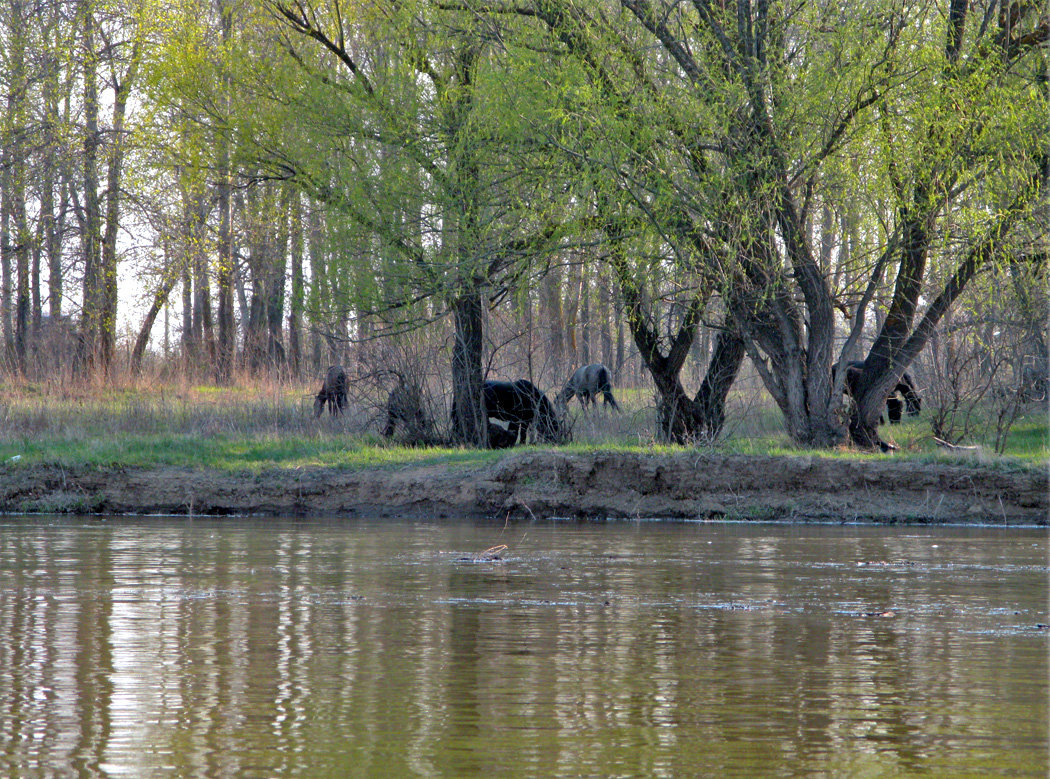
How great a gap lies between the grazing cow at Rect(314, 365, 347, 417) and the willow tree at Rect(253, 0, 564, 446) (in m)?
2.41

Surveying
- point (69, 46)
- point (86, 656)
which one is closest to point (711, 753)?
point (86, 656)

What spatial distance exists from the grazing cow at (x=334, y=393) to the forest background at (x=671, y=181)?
1.38 ft

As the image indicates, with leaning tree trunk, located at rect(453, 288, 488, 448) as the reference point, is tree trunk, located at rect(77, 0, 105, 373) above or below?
above

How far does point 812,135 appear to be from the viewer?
15.9 metres

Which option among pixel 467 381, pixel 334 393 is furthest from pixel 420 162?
pixel 334 393

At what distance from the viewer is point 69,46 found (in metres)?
30.1

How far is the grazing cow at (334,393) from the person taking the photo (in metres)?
21.8

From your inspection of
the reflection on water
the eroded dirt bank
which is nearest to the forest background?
the eroded dirt bank

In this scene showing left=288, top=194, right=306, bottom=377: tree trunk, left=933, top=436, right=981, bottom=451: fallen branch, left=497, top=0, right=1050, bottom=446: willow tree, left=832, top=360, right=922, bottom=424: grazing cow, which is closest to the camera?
left=497, top=0, right=1050, bottom=446: willow tree

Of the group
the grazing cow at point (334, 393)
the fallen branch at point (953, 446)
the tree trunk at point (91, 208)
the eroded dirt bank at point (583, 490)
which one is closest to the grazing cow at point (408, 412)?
the grazing cow at point (334, 393)

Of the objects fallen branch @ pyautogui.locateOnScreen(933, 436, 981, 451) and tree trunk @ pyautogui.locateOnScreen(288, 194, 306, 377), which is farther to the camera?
tree trunk @ pyautogui.locateOnScreen(288, 194, 306, 377)

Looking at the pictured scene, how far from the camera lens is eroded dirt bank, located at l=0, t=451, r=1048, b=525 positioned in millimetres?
15297

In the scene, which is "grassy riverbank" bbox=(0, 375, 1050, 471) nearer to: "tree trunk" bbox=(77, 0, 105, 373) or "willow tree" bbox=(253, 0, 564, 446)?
"willow tree" bbox=(253, 0, 564, 446)

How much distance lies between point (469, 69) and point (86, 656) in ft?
47.3
